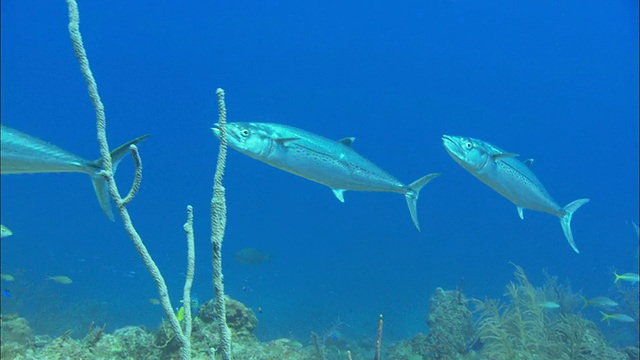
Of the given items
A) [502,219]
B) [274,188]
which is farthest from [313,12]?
[502,219]

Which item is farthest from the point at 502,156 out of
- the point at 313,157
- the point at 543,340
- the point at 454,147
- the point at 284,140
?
the point at 543,340

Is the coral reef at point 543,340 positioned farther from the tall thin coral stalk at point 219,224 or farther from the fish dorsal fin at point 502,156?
the tall thin coral stalk at point 219,224

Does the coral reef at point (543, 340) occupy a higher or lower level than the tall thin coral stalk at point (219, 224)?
higher

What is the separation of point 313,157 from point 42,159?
Result: 3.12m

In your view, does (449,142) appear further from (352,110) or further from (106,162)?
(352,110)

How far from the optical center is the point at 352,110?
85.9 metres

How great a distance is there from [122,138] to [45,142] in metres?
97.3

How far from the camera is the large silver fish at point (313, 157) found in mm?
4777

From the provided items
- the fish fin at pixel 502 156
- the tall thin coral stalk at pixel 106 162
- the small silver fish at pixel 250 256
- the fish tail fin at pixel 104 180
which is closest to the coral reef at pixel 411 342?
the tall thin coral stalk at pixel 106 162

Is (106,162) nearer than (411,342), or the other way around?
(106,162)

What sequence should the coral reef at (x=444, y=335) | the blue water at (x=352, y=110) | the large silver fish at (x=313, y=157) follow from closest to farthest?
the large silver fish at (x=313, y=157), the coral reef at (x=444, y=335), the blue water at (x=352, y=110)

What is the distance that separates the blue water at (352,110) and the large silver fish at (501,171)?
45.4m

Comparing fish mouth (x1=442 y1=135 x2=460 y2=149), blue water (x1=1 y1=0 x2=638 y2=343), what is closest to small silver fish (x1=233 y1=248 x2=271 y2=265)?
fish mouth (x1=442 y1=135 x2=460 y2=149)

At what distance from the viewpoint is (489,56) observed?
80.7 meters
